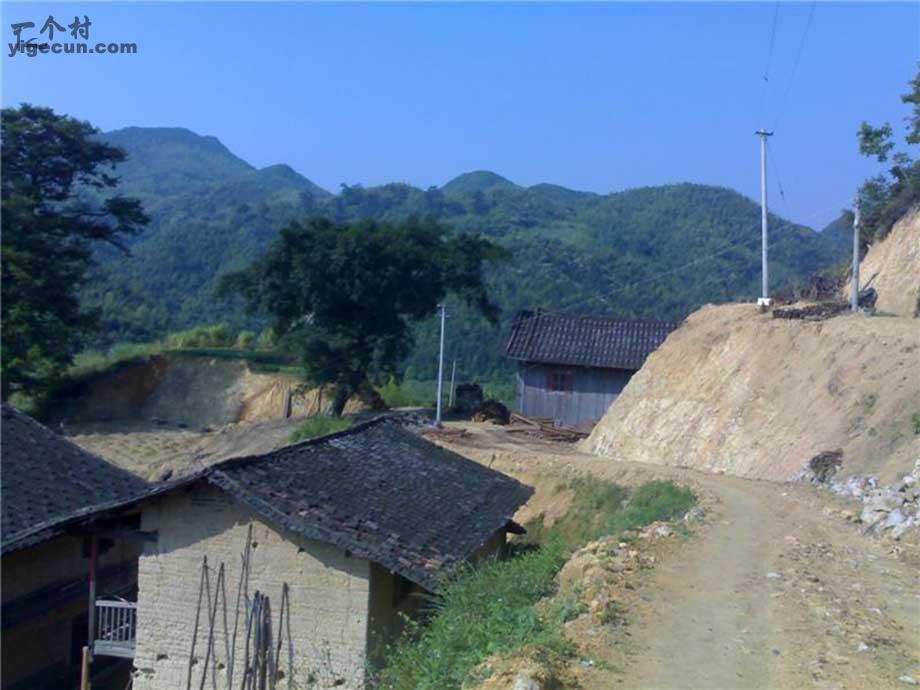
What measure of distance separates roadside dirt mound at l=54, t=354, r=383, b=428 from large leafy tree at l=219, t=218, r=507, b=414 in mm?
3970

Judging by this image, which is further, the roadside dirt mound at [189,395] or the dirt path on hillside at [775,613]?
the roadside dirt mound at [189,395]

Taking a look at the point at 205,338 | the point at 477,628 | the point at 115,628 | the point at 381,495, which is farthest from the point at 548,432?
the point at 477,628

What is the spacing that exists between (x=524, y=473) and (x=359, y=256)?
11247 millimetres

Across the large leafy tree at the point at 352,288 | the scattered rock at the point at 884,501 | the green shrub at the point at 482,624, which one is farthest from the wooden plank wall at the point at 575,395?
the green shrub at the point at 482,624

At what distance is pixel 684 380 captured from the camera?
25234mm

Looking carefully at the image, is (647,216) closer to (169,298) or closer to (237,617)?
(169,298)

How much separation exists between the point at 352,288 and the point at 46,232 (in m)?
11.2

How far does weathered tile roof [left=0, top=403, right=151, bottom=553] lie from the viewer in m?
13.4

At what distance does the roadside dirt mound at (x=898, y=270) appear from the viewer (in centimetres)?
2475

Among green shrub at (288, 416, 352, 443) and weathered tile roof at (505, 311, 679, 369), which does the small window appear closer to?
weathered tile roof at (505, 311, 679, 369)

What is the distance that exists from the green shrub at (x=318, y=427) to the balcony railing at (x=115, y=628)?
1431cm

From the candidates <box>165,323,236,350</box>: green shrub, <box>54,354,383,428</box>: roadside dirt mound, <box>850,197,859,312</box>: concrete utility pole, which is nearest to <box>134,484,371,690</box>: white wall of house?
<box>850,197,859,312</box>: concrete utility pole

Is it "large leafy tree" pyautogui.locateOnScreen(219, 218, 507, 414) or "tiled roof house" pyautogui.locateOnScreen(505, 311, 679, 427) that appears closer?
"large leafy tree" pyautogui.locateOnScreen(219, 218, 507, 414)

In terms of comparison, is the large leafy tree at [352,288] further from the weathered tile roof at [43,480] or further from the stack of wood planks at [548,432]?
the weathered tile roof at [43,480]
